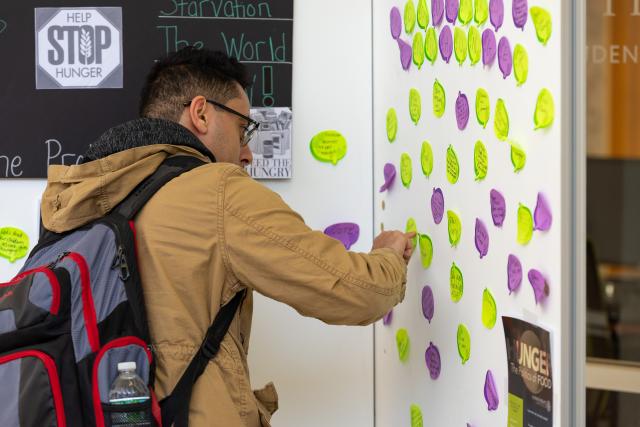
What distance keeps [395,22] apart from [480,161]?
2.23 feet

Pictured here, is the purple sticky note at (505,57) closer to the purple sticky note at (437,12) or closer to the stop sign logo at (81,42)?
the purple sticky note at (437,12)

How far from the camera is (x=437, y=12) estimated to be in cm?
204

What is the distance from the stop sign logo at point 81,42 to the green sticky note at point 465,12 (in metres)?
1.04

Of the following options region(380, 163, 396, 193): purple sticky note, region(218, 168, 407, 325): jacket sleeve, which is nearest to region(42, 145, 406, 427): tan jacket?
region(218, 168, 407, 325): jacket sleeve

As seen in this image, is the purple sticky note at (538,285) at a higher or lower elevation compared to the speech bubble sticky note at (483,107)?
lower

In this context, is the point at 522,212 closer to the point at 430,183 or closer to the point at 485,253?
the point at 485,253

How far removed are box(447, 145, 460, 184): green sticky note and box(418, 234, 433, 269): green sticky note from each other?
0.67ft

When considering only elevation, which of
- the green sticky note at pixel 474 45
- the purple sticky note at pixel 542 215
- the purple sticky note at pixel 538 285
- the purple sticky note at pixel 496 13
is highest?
the purple sticky note at pixel 496 13

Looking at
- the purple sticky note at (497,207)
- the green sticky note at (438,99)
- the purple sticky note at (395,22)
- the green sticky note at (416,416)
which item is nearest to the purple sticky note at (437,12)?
the green sticky note at (438,99)

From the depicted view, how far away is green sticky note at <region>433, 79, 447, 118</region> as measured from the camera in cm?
201

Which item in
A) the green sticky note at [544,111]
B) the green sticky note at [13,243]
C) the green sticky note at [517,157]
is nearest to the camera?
the green sticky note at [544,111]

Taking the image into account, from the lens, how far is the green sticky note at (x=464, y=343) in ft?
6.23

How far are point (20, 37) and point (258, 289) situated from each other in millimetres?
1209

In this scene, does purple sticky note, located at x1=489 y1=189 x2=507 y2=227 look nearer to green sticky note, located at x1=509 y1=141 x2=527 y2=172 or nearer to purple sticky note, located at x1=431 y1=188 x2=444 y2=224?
green sticky note, located at x1=509 y1=141 x2=527 y2=172
